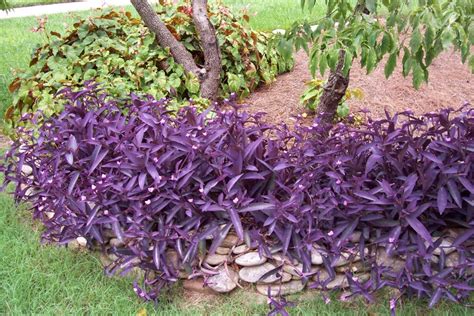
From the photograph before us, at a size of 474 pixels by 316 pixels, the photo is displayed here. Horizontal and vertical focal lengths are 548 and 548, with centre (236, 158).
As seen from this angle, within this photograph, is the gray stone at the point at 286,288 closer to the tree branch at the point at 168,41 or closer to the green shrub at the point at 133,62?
the green shrub at the point at 133,62

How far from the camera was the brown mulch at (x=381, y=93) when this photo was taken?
486 cm

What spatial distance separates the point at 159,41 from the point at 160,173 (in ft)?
7.61

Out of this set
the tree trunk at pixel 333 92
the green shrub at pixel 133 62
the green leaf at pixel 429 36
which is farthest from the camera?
the green shrub at pixel 133 62

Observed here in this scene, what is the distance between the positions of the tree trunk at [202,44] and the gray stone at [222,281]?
2.37 metres

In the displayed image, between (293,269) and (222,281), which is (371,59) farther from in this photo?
(222,281)

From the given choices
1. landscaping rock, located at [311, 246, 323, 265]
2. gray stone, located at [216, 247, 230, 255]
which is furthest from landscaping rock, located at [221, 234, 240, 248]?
landscaping rock, located at [311, 246, 323, 265]

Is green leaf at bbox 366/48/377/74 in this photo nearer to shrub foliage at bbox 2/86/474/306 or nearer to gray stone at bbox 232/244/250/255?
shrub foliage at bbox 2/86/474/306

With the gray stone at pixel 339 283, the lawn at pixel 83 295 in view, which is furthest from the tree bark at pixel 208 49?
the gray stone at pixel 339 283

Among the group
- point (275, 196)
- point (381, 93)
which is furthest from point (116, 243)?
point (381, 93)

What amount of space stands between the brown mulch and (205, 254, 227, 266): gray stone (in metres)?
2.02

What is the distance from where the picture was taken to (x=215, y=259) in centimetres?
289

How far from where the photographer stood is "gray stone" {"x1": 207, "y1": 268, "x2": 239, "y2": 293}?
2.85m

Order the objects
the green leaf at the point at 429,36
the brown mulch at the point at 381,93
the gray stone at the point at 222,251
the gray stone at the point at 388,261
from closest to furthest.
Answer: the green leaf at the point at 429,36 → the gray stone at the point at 388,261 → the gray stone at the point at 222,251 → the brown mulch at the point at 381,93

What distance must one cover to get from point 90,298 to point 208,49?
2632mm
